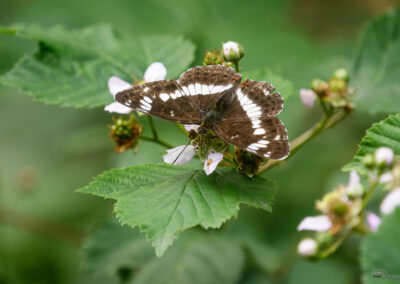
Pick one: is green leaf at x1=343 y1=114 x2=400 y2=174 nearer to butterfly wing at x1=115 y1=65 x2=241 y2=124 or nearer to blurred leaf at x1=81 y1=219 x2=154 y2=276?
butterfly wing at x1=115 y1=65 x2=241 y2=124

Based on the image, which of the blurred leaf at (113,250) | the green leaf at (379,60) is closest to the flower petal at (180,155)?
the blurred leaf at (113,250)

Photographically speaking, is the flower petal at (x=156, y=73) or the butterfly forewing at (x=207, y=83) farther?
the flower petal at (x=156, y=73)

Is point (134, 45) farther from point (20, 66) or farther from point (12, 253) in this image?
point (12, 253)

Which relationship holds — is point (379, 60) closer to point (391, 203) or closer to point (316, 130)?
point (316, 130)

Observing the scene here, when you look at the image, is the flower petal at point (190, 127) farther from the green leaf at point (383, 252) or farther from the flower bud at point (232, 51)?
the green leaf at point (383, 252)

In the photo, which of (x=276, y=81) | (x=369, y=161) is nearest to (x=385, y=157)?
(x=369, y=161)

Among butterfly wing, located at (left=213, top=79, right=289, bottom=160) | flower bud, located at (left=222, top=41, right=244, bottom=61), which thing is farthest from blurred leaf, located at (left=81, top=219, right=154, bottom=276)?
flower bud, located at (left=222, top=41, right=244, bottom=61)
